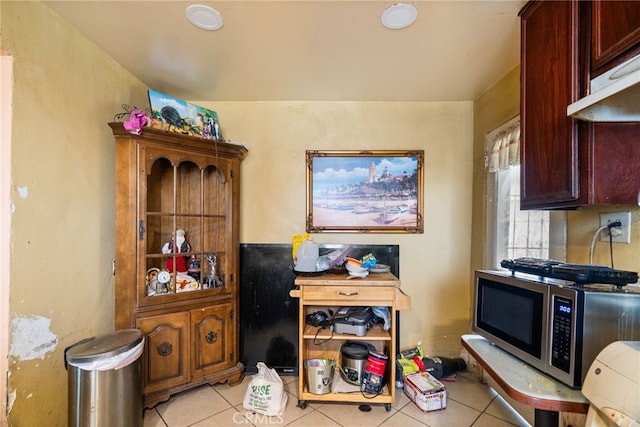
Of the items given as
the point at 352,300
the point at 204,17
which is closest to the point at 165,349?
the point at 352,300

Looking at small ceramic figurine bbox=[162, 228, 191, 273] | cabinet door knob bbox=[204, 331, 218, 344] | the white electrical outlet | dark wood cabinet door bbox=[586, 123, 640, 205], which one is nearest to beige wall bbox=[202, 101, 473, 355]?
small ceramic figurine bbox=[162, 228, 191, 273]

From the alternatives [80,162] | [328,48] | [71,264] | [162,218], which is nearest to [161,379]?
[71,264]

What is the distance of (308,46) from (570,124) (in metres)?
1.39

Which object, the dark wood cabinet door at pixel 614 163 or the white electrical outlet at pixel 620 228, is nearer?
the dark wood cabinet door at pixel 614 163

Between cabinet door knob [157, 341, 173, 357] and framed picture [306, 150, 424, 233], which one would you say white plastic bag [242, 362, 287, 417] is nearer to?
cabinet door knob [157, 341, 173, 357]

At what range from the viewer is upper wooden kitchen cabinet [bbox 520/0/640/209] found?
98 cm

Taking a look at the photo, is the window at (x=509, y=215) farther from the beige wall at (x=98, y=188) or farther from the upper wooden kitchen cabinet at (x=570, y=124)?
the upper wooden kitchen cabinet at (x=570, y=124)

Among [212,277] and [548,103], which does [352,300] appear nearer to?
[212,277]

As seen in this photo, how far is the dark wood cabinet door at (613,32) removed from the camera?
86 centimetres

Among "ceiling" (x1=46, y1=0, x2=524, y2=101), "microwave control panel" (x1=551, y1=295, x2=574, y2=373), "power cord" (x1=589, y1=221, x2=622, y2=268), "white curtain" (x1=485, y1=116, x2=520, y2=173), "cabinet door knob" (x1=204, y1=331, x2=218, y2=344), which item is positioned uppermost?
"ceiling" (x1=46, y1=0, x2=524, y2=101)

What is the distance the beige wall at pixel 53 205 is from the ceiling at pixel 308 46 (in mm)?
231

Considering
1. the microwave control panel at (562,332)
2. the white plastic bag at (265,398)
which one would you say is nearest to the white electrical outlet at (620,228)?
the microwave control panel at (562,332)

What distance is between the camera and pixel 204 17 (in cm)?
145

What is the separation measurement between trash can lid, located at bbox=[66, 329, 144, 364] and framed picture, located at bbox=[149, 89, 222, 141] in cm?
132
